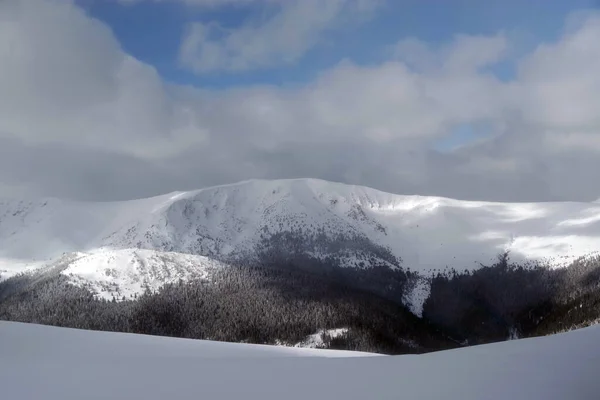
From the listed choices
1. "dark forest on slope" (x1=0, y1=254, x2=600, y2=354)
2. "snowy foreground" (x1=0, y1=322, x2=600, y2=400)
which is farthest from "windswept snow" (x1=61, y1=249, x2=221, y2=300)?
"snowy foreground" (x1=0, y1=322, x2=600, y2=400)

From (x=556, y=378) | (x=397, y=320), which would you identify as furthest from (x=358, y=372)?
(x=397, y=320)

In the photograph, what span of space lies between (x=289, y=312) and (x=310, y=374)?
425 feet

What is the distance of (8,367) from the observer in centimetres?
792

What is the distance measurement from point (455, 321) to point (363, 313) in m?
65.3

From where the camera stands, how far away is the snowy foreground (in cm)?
646

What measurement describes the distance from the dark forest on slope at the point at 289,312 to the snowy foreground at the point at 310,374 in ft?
353

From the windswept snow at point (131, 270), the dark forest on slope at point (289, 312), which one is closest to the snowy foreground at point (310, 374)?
Answer: the dark forest on slope at point (289, 312)

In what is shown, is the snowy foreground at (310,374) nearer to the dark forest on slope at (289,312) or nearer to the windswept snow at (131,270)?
the dark forest on slope at (289,312)

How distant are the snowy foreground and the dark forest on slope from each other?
10751 cm

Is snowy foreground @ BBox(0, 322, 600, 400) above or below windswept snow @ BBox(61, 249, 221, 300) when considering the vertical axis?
below

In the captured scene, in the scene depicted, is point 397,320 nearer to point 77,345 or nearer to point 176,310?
point 176,310

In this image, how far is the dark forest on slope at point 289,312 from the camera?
122688 millimetres

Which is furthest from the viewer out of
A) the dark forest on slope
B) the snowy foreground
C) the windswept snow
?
the windswept snow

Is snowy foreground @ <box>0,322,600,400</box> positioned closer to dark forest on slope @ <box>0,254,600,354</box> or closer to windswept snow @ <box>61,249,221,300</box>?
dark forest on slope @ <box>0,254,600,354</box>
